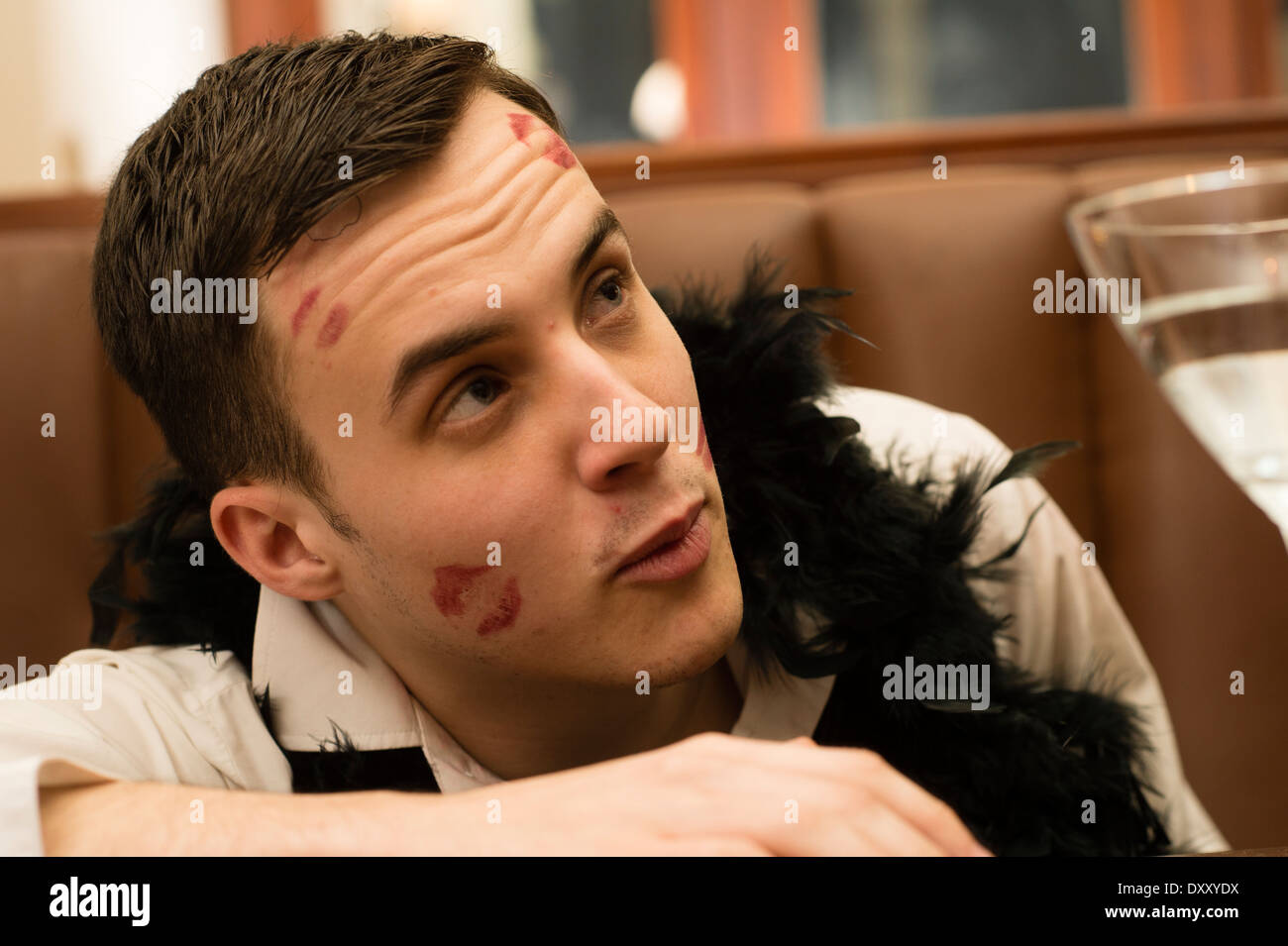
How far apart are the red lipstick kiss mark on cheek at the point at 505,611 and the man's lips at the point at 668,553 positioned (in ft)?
0.24

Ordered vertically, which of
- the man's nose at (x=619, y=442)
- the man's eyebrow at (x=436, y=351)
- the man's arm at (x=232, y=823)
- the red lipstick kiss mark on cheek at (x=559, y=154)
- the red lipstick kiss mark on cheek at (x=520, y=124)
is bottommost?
the man's arm at (x=232, y=823)

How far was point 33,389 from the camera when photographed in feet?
4.41

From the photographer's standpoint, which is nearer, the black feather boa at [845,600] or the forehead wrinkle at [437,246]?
the forehead wrinkle at [437,246]

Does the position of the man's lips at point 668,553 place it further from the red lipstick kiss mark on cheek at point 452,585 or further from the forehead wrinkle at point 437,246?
the forehead wrinkle at point 437,246

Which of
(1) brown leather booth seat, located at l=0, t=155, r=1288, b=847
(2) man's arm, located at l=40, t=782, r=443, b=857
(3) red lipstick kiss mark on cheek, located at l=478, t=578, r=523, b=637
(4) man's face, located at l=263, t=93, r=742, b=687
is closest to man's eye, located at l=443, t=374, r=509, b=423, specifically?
(4) man's face, located at l=263, t=93, r=742, b=687

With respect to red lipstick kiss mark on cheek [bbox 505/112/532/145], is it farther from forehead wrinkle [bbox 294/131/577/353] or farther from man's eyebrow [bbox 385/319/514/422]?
man's eyebrow [bbox 385/319/514/422]

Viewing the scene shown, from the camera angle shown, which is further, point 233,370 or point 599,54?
point 599,54

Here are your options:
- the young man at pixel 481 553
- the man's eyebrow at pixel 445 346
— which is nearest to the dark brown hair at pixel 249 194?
the young man at pixel 481 553

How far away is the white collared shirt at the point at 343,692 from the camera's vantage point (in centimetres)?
71

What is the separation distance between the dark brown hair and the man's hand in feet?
1.09

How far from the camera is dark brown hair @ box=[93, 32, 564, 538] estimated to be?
0.73 m
